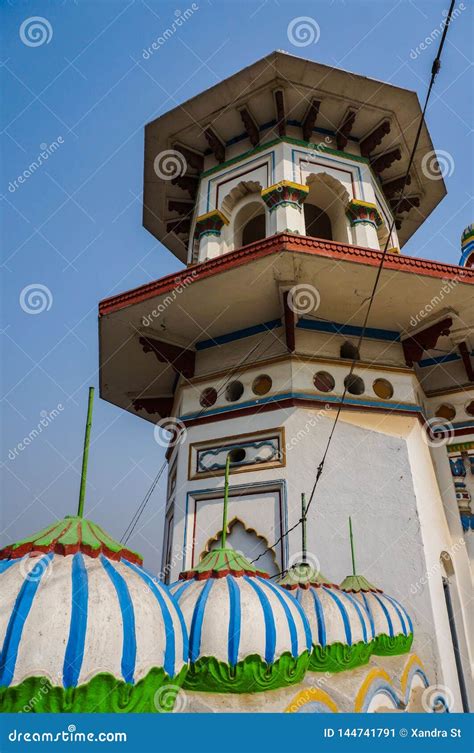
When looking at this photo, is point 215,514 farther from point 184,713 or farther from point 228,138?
point 228,138

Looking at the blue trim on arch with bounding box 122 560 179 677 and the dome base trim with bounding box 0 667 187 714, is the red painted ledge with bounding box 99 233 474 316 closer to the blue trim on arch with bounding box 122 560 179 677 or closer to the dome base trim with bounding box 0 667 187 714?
the blue trim on arch with bounding box 122 560 179 677

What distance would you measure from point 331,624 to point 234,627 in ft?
3.76

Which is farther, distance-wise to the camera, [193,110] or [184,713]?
[193,110]

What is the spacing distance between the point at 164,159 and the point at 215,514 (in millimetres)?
6222

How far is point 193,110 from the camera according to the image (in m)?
8.34

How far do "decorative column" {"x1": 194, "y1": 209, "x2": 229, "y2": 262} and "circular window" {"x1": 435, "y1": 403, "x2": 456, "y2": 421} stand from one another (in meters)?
4.13

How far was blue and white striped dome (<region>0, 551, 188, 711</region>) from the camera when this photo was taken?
1825 mm

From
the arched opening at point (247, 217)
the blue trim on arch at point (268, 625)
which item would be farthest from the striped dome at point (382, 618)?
the arched opening at point (247, 217)

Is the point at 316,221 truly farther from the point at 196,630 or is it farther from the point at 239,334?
the point at 196,630

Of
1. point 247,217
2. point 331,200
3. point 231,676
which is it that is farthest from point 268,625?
point 331,200

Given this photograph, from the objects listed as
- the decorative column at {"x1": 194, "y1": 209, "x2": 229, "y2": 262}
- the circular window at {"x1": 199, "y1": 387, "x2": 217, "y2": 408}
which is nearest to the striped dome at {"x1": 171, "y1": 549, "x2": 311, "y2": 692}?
the circular window at {"x1": 199, "y1": 387, "x2": 217, "y2": 408}

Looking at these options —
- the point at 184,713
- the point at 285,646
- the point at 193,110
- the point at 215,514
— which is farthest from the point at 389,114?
the point at 184,713

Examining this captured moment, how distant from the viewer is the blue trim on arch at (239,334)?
23.6 feet

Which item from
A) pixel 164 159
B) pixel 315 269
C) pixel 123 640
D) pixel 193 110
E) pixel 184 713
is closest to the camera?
pixel 123 640
